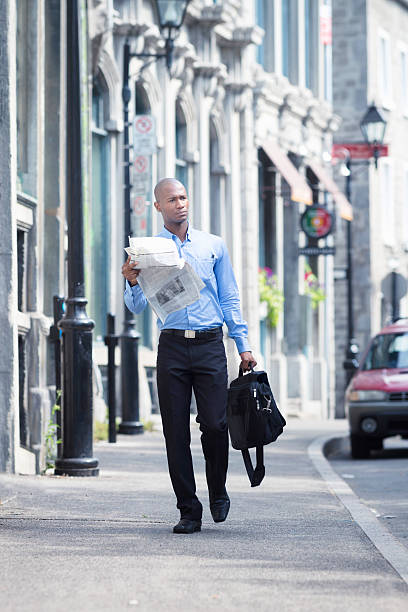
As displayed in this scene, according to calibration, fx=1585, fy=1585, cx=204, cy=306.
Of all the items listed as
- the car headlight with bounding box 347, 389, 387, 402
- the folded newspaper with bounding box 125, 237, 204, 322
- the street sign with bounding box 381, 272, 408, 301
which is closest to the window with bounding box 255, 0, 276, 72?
the street sign with bounding box 381, 272, 408, 301

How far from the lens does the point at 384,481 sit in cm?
1444

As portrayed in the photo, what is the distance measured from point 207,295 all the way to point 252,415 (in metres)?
0.69

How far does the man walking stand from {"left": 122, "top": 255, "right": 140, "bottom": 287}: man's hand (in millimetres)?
129

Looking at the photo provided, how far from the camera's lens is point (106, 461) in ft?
46.6

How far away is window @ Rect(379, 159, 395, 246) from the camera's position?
41.3m

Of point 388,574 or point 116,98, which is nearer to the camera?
point 388,574

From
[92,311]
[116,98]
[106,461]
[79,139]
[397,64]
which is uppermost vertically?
[397,64]

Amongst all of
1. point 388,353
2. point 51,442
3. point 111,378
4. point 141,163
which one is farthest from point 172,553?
point 141,163

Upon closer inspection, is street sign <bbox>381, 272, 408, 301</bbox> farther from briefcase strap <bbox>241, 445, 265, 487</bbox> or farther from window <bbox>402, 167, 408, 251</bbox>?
briefcase strap <bbox>241, 445, 265, 487</bbox>

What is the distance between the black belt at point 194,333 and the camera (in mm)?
8500

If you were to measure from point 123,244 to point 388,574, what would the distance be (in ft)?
46.7

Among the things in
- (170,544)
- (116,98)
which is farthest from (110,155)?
(170,544)

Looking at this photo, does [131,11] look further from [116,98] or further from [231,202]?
[231,202]

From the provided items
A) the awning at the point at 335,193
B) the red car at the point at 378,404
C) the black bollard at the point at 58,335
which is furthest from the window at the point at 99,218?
the awning at the point at 335,193
